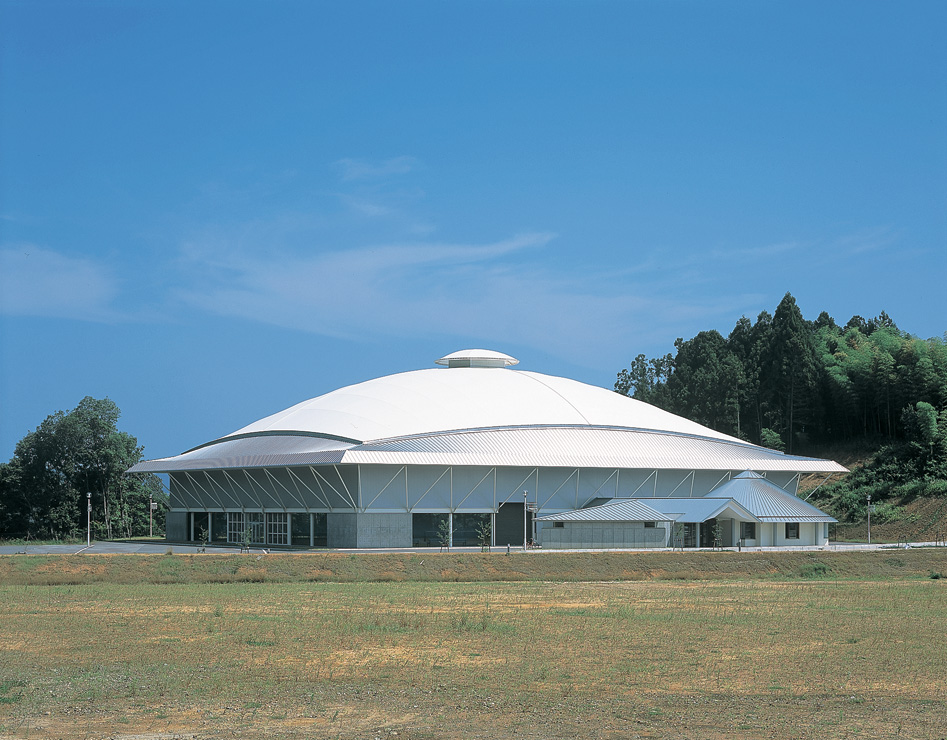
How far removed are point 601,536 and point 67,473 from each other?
52.5 metres

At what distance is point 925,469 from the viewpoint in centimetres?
8425

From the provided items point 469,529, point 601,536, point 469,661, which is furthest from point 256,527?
point 469,661

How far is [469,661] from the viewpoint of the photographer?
21203mm

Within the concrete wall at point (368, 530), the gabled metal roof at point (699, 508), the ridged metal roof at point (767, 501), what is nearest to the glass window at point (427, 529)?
the concrete wall at point (368, 530)

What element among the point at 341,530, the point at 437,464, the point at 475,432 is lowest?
the point at 341,530

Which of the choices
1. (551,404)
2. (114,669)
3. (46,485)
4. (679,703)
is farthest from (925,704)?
(46,485)

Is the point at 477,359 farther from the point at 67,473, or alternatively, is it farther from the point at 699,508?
the point at 67,473

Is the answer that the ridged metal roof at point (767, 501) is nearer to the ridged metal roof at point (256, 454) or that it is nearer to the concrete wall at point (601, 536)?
the concrete wall at point (601, 536)

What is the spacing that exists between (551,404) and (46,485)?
1836 inches

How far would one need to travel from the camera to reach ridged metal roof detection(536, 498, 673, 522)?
6412 cm

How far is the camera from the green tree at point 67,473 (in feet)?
301

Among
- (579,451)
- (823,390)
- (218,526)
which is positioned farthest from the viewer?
(823,390)

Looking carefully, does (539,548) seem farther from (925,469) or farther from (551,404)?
(925,469)

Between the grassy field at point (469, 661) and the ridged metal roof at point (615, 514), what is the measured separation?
2129cm
